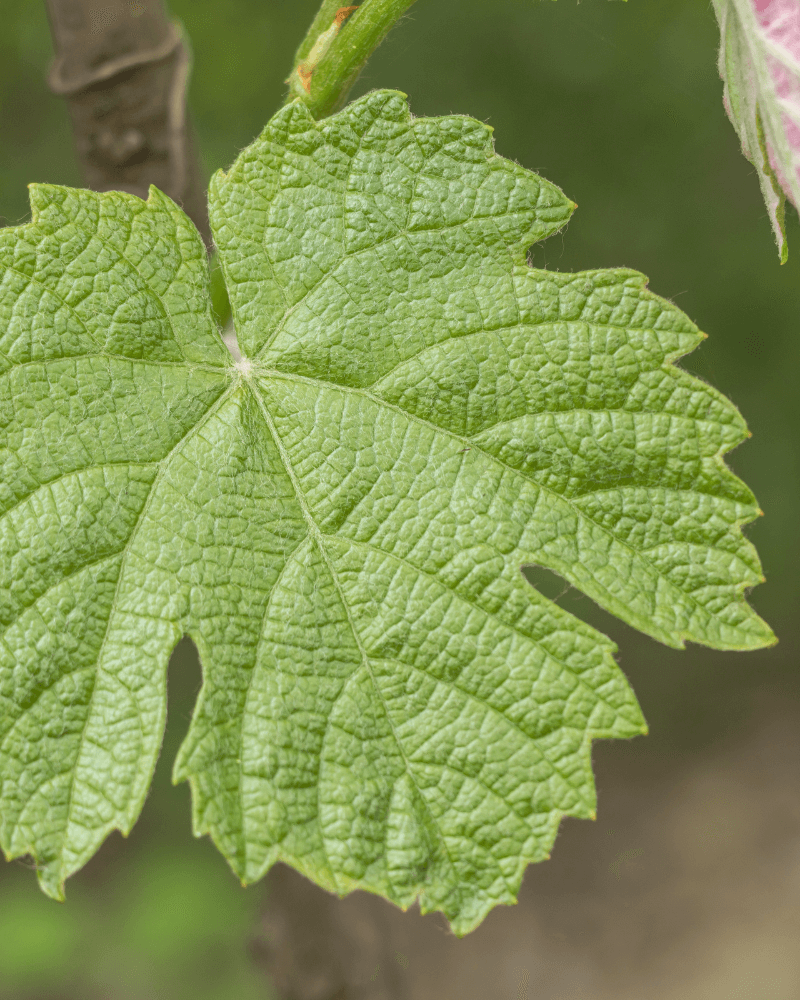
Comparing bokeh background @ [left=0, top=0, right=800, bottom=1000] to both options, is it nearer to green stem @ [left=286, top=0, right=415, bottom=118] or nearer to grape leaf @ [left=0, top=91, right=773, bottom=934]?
grape leaf @ [left=0, top=91, right=773, bottom=934]

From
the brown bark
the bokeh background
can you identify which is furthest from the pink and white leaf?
the bokeh background

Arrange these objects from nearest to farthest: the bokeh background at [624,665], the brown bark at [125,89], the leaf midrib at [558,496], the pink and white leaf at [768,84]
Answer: the pink and white leaf at [768,84] < the leaf midrib at [558,496] < the brown bark at [125,89] < the bokeh background at [624,665]

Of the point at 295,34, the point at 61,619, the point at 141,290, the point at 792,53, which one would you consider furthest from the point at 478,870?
the point at 295,34

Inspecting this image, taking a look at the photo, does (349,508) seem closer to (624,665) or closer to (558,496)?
(558,496)

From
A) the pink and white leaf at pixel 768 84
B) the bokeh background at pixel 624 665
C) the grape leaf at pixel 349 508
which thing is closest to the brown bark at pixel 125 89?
the grape leaf at pixel 349 508

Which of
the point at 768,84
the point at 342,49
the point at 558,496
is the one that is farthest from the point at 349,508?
the point at 768,84

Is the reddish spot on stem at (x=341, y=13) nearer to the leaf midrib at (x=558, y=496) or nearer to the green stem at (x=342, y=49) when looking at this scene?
the green stem at (x=342, y=49)
